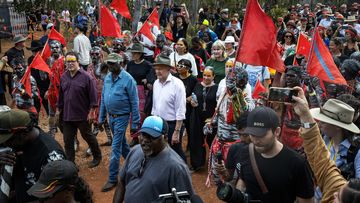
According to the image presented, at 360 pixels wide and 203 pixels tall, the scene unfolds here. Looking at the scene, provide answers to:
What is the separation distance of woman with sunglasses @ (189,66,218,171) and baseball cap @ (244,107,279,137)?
11.3 ft

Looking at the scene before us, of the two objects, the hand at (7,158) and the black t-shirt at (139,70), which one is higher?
the hand at (7,158)

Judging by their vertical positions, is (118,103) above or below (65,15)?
above

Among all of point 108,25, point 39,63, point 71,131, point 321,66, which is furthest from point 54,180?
point 108,25

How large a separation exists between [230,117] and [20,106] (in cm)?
354

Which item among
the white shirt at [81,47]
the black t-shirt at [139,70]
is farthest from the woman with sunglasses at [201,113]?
the white shirt at [81,47]

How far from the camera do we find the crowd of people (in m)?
3.37

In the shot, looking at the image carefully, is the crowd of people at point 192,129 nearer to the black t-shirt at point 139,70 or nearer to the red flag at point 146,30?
the black t-shirt at point 139,70

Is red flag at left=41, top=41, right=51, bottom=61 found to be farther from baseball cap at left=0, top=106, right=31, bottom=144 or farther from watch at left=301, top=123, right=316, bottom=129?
watch at left=301, top=123, right=316, bottom=129

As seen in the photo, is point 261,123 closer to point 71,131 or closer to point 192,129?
point 192,129

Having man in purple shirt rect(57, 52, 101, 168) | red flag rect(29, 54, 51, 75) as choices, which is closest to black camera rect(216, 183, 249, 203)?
man in purple shirt rect(57, 52, 101, 168)

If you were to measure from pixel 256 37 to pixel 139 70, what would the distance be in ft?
11.9

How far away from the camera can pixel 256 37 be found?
17.2 feet

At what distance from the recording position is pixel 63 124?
279 inches

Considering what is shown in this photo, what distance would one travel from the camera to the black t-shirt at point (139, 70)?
8430 mm
